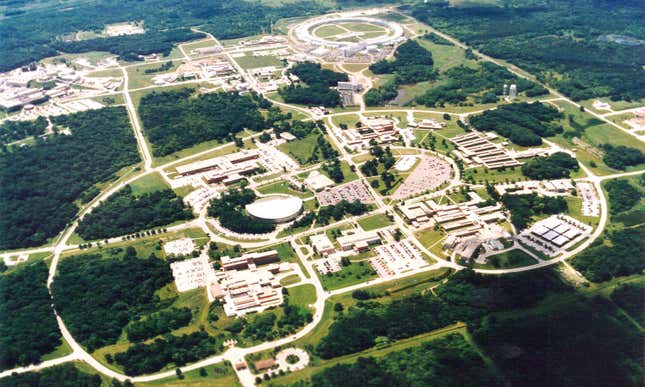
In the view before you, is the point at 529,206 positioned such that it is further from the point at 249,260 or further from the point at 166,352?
the point at 166,352

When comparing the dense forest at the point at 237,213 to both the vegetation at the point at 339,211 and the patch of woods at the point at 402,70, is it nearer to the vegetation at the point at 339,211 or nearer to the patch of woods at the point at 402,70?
the vegetation at the point at 339,211

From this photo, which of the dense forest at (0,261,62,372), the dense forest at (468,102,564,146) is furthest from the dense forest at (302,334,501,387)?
the dense forest at (468,102,564,146)

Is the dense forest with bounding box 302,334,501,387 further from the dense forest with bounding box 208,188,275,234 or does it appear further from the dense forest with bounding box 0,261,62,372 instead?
the dense forest with bounding box 0,261,62,372

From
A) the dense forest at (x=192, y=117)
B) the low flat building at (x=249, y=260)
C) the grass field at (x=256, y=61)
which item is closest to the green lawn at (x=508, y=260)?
the low flat building at (x=249, y=260)

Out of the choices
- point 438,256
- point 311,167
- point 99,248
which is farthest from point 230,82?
point 438,256

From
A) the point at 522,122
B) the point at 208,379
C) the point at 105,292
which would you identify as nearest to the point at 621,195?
the point at 522,122
